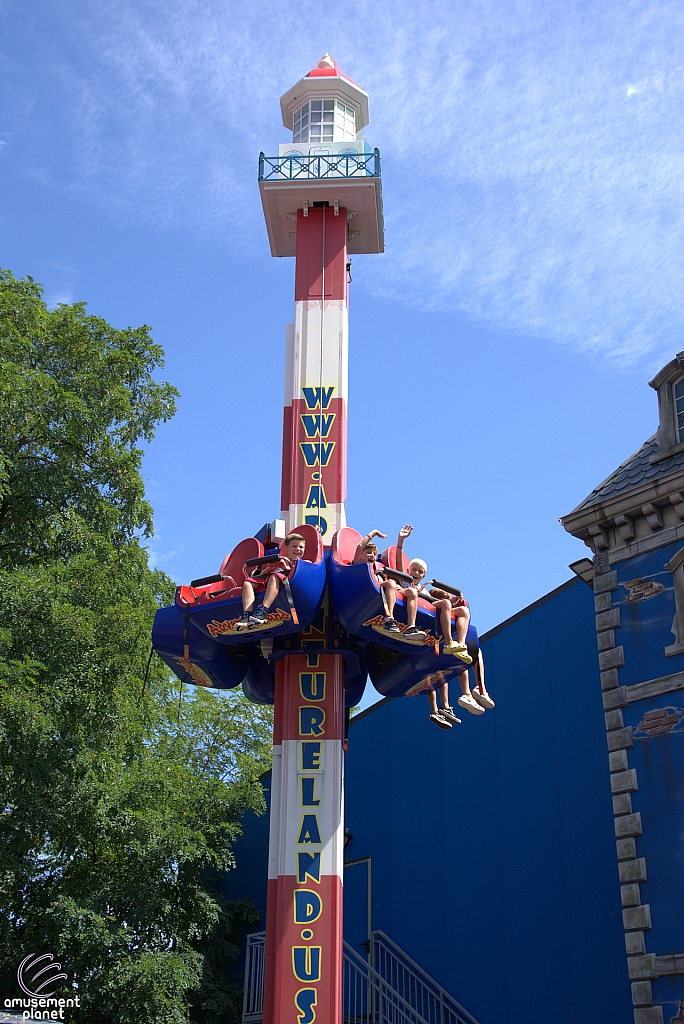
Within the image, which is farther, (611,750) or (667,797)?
(611,750)

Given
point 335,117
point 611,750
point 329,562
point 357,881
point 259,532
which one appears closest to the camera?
point 329,562

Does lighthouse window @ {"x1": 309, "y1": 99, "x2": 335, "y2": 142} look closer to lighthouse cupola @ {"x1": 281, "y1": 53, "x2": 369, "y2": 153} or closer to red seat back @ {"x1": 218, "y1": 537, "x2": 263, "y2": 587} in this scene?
lighthouse cupola @ {"x1": 281, "y1": 53, "x2": 369, "y2": 153}

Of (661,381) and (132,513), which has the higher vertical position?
(661,381)

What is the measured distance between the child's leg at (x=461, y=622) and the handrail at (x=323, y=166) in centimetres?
795

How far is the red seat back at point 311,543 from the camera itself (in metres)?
14.5

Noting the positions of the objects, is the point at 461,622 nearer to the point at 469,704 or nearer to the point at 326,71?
the point at 469,704

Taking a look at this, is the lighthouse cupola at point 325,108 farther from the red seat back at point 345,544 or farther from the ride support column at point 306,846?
the ride support column at point 306,846

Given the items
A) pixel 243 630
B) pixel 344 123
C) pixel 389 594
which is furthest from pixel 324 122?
pixel 243 630

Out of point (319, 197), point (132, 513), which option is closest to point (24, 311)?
point (132, 513)

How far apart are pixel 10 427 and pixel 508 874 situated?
37.6 feet

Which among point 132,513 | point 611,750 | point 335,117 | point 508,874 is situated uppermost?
point 335,117

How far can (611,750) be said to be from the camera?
16938mm

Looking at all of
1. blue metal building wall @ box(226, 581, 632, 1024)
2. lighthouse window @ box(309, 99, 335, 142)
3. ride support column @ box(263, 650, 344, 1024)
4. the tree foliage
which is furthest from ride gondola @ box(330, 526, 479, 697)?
lighthouse window @ box(309, 99, 335, 142)

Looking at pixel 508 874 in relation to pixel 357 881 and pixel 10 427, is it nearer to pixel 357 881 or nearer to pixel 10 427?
pixel 357 881
